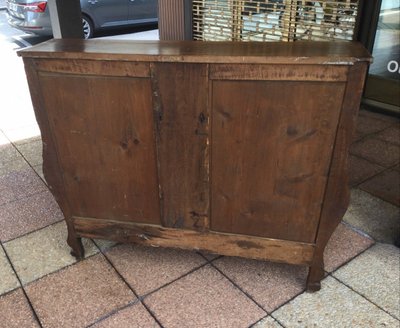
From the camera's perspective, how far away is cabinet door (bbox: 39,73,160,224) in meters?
1.93

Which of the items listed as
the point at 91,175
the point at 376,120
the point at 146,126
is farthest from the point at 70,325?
the point at 376,120

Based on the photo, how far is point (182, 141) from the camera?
1.96m

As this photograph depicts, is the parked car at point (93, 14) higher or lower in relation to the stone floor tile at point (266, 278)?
higher

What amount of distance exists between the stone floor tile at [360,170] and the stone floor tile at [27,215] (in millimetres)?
2441

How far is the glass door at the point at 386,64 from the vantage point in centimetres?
468

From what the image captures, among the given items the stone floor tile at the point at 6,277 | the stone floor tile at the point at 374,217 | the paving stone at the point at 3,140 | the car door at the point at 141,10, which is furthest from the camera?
the car door at the point at 141,10

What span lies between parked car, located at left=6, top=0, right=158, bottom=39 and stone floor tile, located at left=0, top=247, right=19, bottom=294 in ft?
22.2

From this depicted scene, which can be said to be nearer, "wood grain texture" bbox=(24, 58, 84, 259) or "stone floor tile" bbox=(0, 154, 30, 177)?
"wood grain texture" bbox=(24, 58, 84, 259)

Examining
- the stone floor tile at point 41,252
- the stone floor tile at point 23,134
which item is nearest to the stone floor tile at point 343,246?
the stone floor tile at point 41,252

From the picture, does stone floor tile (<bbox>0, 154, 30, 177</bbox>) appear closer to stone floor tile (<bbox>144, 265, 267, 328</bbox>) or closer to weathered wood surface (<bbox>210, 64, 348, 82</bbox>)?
stone floor tile (<bbox>144, 265, 267, 328</bbox>)

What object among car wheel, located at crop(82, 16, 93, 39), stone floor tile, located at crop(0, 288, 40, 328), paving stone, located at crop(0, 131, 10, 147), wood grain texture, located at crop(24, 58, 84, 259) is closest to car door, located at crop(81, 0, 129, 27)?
car wheel, located at crop(82, 16, 93, 39)

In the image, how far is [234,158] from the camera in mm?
1950

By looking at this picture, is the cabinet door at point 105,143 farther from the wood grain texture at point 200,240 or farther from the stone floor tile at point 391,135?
the stone floor tile at point 391,135

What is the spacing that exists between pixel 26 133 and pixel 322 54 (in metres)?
3.65
